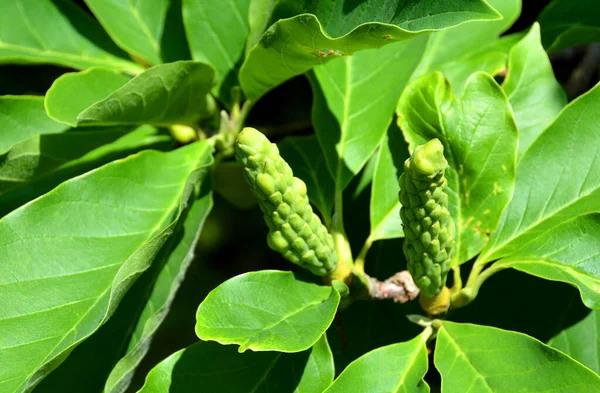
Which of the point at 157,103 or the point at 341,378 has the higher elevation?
the point at 157,103

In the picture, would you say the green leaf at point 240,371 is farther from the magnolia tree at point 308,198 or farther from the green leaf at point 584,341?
the green leaf at point 584,341

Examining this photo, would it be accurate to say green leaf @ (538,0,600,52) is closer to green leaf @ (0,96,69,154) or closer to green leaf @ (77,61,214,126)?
green leaf @ (77,61,214,126)

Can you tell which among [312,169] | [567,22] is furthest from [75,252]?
[567,22]

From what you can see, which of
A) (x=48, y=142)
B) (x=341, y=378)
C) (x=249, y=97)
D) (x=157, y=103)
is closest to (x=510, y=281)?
(x=341, y=378)

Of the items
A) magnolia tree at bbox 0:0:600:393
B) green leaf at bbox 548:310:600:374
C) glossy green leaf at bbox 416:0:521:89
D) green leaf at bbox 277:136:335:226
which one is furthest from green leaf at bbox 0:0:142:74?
green leaf at bbox 548:310:600:374

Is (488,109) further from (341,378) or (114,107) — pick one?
(114,107)
